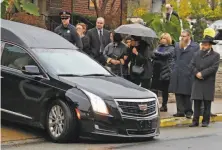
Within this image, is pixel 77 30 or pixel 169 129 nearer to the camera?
→ pixel 169 129

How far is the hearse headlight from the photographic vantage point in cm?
877

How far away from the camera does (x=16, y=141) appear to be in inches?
355

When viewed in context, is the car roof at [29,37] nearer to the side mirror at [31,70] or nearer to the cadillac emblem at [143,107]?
the side mirror at [31,70]

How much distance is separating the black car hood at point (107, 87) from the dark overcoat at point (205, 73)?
221 cm

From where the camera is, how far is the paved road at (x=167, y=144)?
8.74m

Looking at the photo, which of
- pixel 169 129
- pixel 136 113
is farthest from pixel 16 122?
pixel 169 129

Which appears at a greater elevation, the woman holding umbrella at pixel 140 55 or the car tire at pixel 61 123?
the woman holding umbrella at pixel 140 55

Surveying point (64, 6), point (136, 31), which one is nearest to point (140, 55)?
point (136, 31)

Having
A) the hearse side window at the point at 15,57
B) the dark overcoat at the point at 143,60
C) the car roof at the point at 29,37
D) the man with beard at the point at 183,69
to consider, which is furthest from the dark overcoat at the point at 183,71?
the hearse side window at the point at 15,57

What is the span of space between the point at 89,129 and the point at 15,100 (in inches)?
58.0

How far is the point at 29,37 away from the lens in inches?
390

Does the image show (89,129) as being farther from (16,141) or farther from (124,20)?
(124,20)

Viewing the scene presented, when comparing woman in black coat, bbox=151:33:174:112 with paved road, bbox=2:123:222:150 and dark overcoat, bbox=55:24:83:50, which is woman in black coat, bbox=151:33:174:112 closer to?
dark overcoat, bbox=55:24:83:50

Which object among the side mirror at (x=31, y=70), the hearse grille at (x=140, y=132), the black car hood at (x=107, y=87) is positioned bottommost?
the hearse grille at (x=140, y=132)
